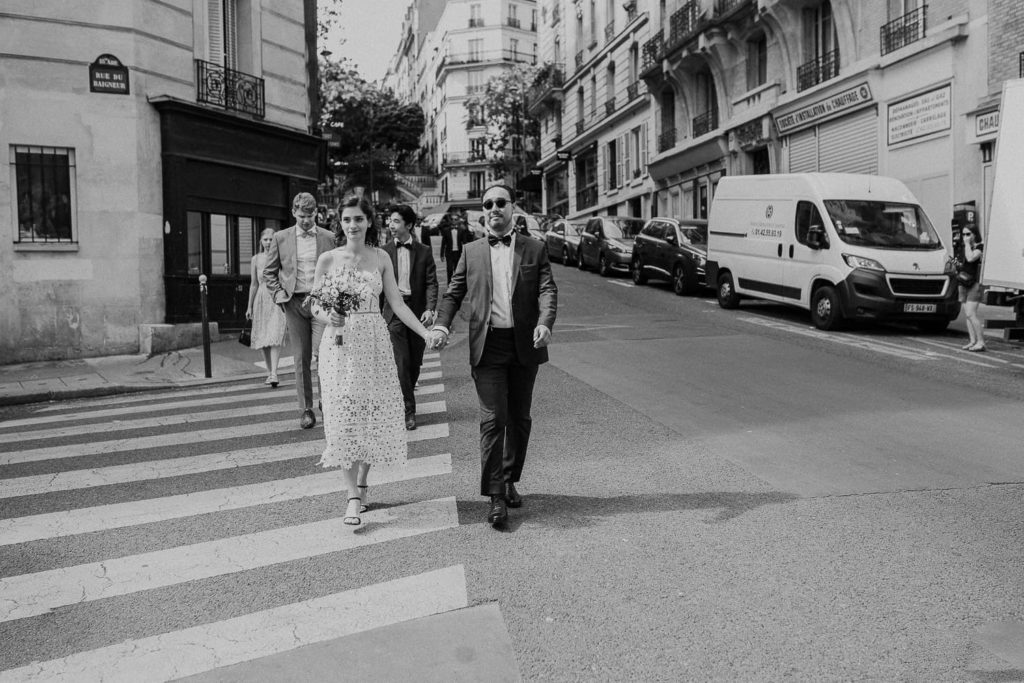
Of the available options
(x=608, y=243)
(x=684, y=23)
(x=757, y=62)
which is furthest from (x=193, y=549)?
(x=684, y=23)

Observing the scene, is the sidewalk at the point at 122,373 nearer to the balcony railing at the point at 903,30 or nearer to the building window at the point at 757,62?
the balcony railing at the point at 903,30

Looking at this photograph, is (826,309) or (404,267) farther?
(826,309)

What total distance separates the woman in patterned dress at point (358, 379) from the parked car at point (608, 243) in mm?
20466

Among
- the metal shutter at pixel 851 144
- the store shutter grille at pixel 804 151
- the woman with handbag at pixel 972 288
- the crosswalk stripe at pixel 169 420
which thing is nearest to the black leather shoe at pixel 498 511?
the crosswalk stripe at pixel 169 420

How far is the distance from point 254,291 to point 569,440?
5375 millimetres

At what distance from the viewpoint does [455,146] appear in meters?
90.2

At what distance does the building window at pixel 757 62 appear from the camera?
1240 inches

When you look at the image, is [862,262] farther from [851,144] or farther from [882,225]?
[851,144]

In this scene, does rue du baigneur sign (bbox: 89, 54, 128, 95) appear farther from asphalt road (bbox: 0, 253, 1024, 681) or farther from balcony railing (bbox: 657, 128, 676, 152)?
balcony railing (bbox: 657, 128, 676, 152)

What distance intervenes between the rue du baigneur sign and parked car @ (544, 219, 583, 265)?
16920 mm

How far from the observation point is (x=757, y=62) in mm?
31906

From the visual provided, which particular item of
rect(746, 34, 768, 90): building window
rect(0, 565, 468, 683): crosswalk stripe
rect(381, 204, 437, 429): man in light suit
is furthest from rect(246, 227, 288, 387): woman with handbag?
rect(746, 34, 768, 90): building window

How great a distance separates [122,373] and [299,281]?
6002 millimetres

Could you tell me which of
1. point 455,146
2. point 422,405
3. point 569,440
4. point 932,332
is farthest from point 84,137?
point 455,146
